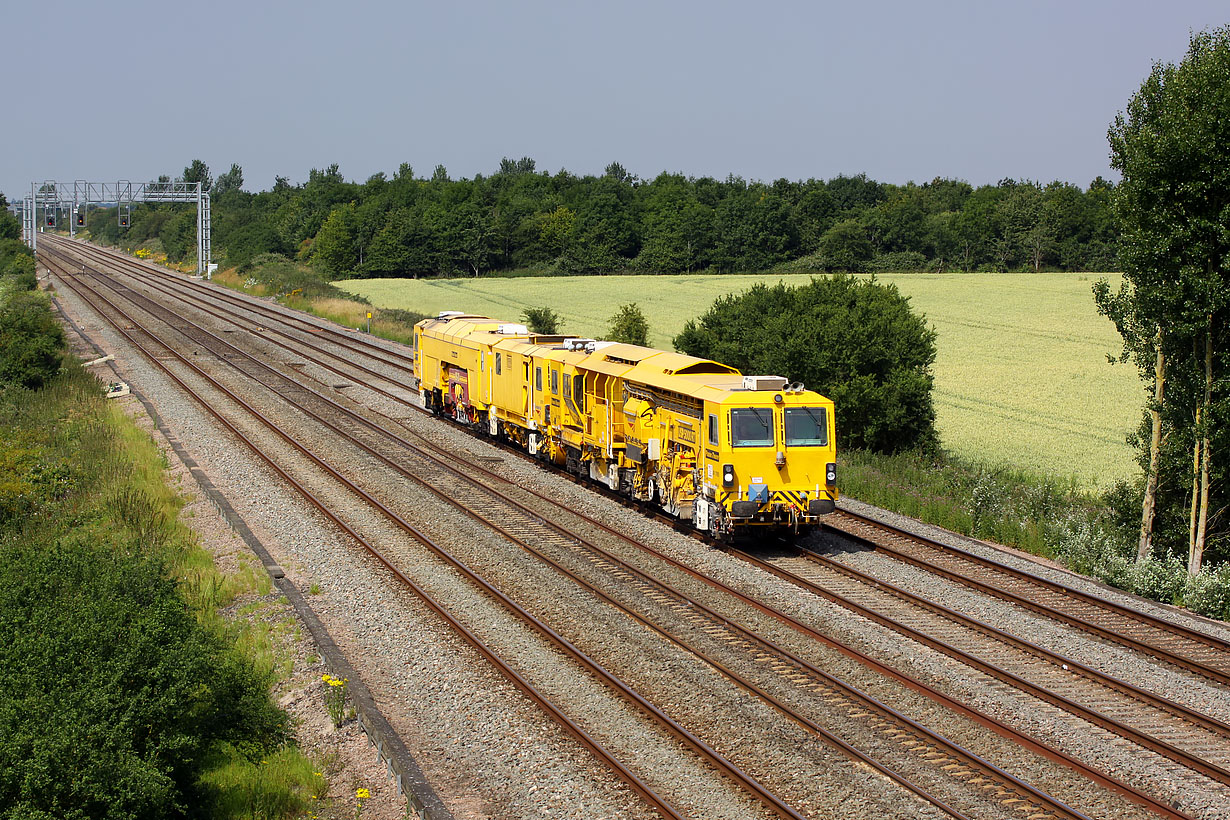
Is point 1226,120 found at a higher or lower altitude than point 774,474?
higher

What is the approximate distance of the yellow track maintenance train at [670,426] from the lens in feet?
60.7

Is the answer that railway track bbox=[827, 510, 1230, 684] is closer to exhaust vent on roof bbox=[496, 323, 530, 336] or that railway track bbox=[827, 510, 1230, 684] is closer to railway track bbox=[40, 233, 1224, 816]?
railway track bbox=[40, 233, 1224, 816]

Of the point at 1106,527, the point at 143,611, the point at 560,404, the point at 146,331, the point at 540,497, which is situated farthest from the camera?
the point at 146,331

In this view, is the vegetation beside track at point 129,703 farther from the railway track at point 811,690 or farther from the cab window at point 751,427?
the cab window at point 751,427

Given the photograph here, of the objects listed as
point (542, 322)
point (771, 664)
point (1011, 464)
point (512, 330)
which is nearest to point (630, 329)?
point (542, 322)

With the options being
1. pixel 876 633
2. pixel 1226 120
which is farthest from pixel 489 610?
pixel 1226 120

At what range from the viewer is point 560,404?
25.2 m

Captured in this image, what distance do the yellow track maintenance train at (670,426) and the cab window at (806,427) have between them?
0.7 inches

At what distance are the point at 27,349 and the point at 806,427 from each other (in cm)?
2596

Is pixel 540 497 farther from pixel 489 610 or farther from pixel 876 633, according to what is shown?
pixel 876 633

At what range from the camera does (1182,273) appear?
17094 millimetres

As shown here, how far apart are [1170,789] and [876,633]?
475 cm

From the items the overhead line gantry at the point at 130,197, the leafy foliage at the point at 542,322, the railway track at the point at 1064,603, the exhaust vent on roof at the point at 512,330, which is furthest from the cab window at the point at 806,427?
the overhead line gantry at the point at 130,197

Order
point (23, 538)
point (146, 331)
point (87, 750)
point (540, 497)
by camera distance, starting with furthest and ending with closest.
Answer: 1. point (146, 331)
2. point (540, 497)
3. point (23, 538)
4. point (87, 750)
